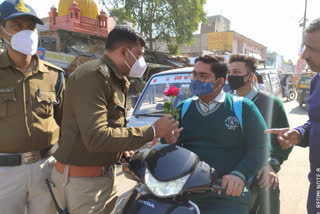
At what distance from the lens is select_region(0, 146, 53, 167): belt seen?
1.75 m

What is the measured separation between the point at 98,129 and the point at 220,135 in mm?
802

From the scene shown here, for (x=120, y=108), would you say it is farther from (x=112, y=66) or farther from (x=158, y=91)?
(x=158, y=91)

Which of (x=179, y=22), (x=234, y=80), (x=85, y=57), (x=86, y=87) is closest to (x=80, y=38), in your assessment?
(x=85, y=57)

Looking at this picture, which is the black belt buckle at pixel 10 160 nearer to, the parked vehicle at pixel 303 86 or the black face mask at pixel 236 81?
the black face mask at pixel 236 81

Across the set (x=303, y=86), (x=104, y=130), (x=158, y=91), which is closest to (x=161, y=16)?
(x=303, y=86)

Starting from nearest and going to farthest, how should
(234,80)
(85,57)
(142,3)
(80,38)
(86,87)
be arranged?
(86,87)
(234,80)
(85,57)
(80,38)
(142,3)

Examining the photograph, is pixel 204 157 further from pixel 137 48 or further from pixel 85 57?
pixel 85 57

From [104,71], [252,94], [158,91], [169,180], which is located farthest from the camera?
[158,91]

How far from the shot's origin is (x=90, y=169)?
1622 mm

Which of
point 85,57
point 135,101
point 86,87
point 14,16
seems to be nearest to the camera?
point 86,87

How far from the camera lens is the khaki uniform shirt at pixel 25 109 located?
1.75 m

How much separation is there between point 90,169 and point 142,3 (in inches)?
787

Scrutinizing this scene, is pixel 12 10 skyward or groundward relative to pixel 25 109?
skyward

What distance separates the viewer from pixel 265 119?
98.3 inches
